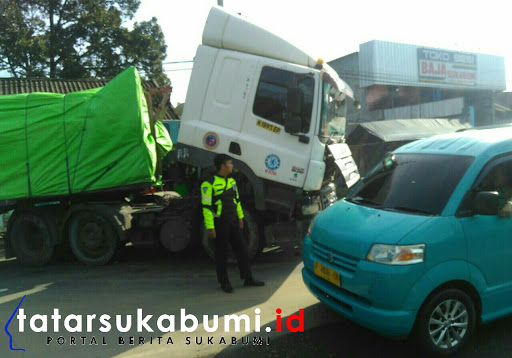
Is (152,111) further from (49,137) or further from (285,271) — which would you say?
(285,271)

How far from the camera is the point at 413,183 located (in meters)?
3.87

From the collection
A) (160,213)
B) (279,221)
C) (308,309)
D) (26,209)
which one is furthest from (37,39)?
(308,309)

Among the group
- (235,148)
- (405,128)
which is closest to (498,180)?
(235,148)

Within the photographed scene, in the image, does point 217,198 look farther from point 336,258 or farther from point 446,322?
point 446,322

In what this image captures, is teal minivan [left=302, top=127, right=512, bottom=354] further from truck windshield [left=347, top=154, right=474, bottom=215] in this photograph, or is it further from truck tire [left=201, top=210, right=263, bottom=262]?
truck tire [left=201, top=210, right=263, bottom=262]

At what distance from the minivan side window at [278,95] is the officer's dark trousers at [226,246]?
5.57ft

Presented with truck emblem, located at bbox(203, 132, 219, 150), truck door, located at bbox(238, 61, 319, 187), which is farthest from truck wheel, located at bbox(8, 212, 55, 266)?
truck door, located at bbox(238, 61, 319, 187)

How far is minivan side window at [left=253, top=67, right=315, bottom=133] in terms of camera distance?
584cm

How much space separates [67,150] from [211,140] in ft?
7.67

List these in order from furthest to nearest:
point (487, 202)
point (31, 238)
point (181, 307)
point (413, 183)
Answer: point (31, 238), point (181, 307), point (413, 183), point (487, 202)

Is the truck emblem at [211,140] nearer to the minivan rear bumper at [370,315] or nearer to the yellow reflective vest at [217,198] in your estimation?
the yellow reflective vest at [217,198]

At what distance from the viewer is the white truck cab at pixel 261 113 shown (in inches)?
231

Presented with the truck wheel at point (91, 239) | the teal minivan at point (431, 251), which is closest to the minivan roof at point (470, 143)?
the teal minivan at point (431, 251)

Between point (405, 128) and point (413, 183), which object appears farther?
point (405, 128)
